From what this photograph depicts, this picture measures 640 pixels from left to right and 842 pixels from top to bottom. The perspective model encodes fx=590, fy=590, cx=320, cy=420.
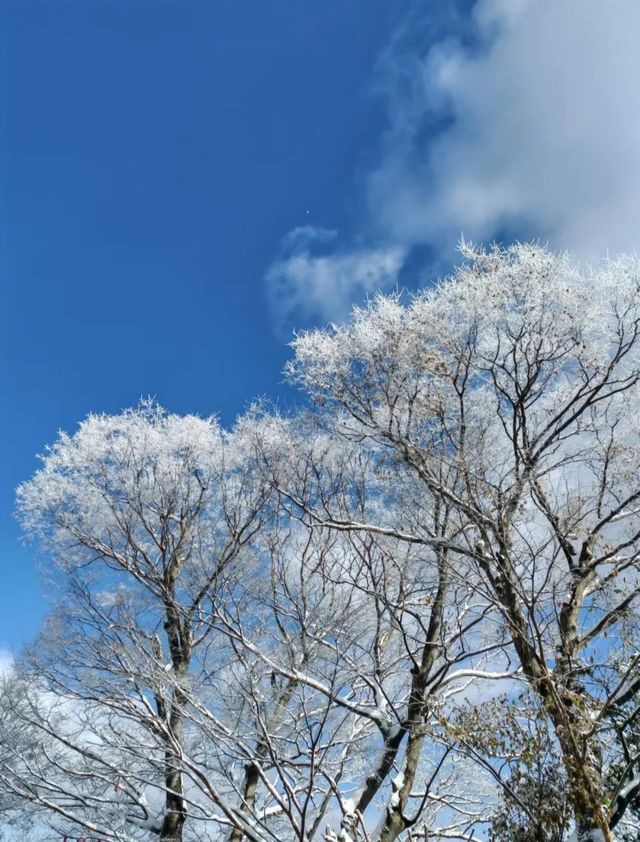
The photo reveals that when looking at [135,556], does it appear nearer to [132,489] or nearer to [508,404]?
[132,489]

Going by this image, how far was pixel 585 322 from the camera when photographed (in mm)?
7906

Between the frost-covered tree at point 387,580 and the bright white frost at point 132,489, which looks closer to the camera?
the frost-covered tree at point 387,580

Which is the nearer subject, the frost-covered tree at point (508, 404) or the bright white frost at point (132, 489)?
the frost-covered tree at point (508, 404)

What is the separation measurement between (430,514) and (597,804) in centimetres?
487

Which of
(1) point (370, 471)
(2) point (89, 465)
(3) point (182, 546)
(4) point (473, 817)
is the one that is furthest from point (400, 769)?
(2) point (89, 465)

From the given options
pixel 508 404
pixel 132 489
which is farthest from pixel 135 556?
pixel 508 404

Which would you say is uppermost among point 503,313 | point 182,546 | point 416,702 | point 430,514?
point 503,313

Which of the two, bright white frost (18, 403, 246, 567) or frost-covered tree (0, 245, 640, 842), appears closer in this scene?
frost-covered tree (0, 245, 640, 842)

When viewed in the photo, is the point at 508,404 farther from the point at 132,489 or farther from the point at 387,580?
the point at 132,489

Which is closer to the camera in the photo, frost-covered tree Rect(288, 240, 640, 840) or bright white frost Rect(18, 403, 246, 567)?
frost-covered tree Rect(288, 240, 640, 840)

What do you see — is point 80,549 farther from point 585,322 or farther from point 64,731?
point 585,322

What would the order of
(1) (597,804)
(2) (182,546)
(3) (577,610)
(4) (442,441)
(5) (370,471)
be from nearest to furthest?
(1) (597,804)
(3) (577,610)
(4) (442,441)
(5) (370,471)
(2) (182,546)

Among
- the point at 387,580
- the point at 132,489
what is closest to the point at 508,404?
the point at 387,580

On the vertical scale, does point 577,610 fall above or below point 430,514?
below
